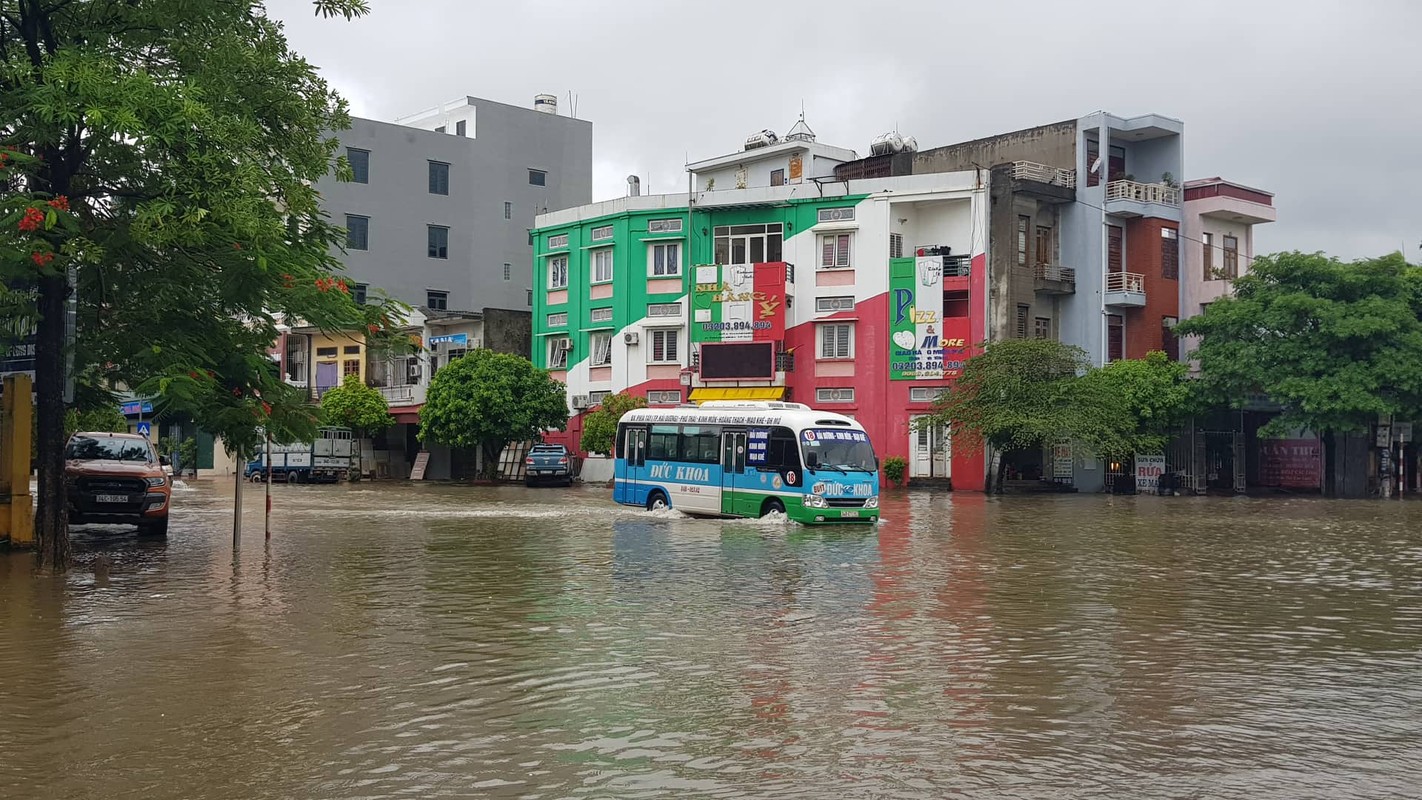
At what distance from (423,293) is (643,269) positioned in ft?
69.7

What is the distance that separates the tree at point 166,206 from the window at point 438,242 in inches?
2172

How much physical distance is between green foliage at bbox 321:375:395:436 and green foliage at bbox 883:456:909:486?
26261 mm

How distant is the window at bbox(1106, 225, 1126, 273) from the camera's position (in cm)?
5222

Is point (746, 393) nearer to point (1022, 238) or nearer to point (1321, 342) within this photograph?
point (1022, 238)

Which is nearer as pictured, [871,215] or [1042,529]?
[1042,529]

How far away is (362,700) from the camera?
914cm

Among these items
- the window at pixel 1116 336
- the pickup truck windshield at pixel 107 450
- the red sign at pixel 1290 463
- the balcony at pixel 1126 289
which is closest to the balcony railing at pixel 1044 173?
the balcony at pixel 1126 289

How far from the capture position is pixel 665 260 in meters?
56.2

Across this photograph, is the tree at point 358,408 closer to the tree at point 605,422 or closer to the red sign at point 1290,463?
the tree at point 605,422

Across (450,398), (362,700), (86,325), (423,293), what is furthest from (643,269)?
(362,700)

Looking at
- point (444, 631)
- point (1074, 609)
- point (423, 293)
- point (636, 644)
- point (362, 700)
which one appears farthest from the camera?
point (423, 293)

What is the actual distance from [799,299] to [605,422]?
30.7 feet

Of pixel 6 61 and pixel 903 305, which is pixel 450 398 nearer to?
pixel 903 305

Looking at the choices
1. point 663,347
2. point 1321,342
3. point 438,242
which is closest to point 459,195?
Result: point 438,242
